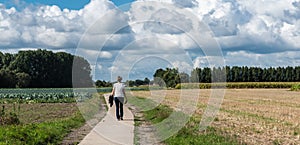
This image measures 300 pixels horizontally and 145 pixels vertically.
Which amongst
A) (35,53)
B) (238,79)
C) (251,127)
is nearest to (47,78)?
(35,53)

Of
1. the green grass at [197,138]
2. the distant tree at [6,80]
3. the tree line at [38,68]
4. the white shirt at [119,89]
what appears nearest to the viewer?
the green grass at [197,138]

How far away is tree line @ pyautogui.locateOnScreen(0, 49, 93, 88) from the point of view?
10549 centimetres

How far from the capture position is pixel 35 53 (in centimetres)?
12294

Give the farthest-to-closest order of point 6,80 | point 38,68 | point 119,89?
point 38,68 → point 6,80 → point 119,89

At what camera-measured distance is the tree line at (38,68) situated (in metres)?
105

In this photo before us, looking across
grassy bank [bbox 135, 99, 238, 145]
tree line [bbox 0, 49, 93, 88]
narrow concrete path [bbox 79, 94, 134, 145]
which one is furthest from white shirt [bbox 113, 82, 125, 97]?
tree line [bbox 0, 49, 93, 88]

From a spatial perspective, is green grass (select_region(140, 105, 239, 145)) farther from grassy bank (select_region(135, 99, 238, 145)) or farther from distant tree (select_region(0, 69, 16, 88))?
distant tree (select_region(0, 69, 16, 88))

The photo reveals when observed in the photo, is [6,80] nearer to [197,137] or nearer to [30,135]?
[30,135]

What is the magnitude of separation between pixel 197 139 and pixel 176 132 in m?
2.15

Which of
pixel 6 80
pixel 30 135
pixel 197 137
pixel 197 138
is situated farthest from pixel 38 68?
pixel 197 138

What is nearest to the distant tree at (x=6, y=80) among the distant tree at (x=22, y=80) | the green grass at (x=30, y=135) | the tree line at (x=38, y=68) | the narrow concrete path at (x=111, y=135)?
the tree line at (x=38, y=68)

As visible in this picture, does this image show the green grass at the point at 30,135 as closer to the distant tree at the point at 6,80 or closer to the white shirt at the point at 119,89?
the white shirt at the point at 119,89

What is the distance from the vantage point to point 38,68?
388ft

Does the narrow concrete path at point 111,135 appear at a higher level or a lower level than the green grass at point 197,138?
lower
